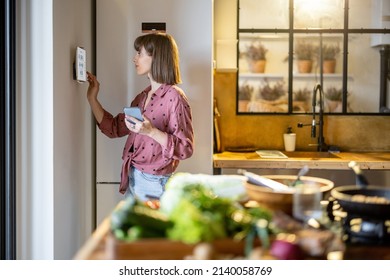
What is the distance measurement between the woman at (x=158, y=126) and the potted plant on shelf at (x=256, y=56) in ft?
4.37

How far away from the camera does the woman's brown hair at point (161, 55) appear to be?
8.27ft

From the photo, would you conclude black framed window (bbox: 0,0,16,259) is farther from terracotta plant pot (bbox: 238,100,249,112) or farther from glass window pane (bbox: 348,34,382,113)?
glass window pane (bbox: 348,34,382,113)

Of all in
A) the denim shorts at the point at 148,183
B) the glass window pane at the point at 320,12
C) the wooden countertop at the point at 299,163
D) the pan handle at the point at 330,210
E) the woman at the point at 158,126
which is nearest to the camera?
the pan handle at the point at 330,210

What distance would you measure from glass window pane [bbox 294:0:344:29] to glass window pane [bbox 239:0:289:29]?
0.27 ft

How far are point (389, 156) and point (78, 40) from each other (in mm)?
2104

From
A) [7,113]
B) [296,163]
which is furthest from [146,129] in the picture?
[296,163]

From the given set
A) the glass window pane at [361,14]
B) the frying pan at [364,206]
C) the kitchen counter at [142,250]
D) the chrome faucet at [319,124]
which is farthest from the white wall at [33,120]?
the glass window pane at [361,14]

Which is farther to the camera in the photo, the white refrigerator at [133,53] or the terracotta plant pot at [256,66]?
the terracotta plant pot at [256,66]

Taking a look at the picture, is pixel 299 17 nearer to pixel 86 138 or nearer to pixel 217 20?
pixel 217 20

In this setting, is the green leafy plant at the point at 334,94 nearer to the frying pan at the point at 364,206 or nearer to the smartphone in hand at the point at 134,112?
the smartphone in hand at the point at 134,112

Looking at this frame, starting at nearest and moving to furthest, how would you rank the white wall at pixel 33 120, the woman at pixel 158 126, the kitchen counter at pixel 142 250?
the kitchen counter at pixel 142 250 < the white wall at pixel 33 120 < the woman at pixel 158 126

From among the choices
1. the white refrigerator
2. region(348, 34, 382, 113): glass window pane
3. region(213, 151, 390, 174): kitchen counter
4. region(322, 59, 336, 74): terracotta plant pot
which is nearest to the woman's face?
the white refrigerator

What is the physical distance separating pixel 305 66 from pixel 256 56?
35 centimetres

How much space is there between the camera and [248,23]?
3.83m
